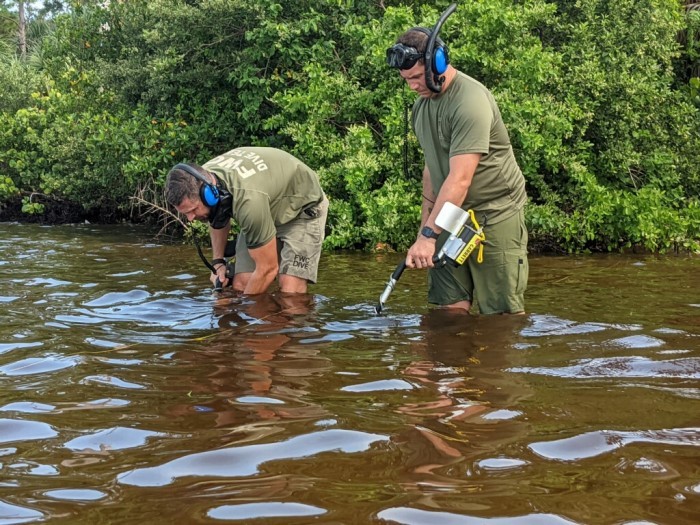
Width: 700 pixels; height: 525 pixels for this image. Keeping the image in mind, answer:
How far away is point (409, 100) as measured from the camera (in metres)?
11.2

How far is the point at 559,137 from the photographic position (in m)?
10.8

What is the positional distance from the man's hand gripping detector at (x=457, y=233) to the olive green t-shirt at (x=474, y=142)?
23cm

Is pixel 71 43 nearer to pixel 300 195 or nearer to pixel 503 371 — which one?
pixel 300 195

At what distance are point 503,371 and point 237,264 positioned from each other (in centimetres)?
313

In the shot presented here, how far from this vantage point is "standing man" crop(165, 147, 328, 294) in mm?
5805

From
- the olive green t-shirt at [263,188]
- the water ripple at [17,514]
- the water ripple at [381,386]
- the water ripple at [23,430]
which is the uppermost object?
the olive green t-shirt at [263,188]

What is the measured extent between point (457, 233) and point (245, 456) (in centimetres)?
259

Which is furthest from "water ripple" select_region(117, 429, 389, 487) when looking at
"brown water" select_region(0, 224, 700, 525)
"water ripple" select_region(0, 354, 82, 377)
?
"water ripple" select_region(0, 354, 82, 377)

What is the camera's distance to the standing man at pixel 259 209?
19.0 feet

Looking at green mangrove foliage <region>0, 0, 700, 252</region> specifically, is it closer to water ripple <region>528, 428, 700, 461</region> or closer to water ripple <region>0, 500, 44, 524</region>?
water ripple <region>528, 428, 700, 461</region>

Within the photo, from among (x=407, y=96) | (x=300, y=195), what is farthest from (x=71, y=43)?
(x=300, y=195)

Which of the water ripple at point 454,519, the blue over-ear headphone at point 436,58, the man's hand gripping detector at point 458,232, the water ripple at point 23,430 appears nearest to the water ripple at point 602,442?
the water ripple at point 454,519

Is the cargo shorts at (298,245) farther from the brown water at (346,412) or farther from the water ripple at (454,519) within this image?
the water ripple at (454,519)

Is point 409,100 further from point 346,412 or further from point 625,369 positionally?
point 346,412
